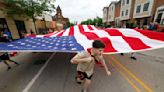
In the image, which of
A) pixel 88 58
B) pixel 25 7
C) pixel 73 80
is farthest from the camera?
pixel 25 7

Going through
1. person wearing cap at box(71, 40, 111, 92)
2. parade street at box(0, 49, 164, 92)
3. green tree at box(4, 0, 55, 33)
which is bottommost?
parade street at box(0, 49, 164, 92)

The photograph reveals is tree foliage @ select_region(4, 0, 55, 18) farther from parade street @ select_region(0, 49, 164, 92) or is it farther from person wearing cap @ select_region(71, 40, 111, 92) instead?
person wearing cap @ select_region(71, 40, 111, 92)

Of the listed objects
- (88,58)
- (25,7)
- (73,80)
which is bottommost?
(73,80)

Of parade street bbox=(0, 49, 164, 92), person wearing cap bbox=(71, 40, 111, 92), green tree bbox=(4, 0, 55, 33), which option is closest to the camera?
person wearing cap bbox=(71, 40, 111, 92)

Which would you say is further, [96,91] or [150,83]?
[150,83]

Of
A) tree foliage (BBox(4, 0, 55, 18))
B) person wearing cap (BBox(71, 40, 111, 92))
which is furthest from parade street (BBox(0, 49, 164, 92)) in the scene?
tree foliage (BBox(4, 0, 55, 18))

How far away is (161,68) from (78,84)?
318cm

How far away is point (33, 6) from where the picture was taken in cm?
1081

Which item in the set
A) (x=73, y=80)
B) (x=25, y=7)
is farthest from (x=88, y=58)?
(x=25, y=7)

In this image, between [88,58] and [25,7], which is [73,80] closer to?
[88,58]

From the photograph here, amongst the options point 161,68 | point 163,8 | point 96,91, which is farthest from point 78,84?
point 163,8

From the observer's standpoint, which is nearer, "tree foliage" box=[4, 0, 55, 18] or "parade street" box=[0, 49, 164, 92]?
"parade street" box=[0, 49, 164, 92]

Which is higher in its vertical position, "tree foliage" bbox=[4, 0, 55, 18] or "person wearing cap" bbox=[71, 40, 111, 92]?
"tree foliage" bbox=[4, 0, 55, 18]

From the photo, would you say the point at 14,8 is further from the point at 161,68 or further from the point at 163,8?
the point at 163,8
